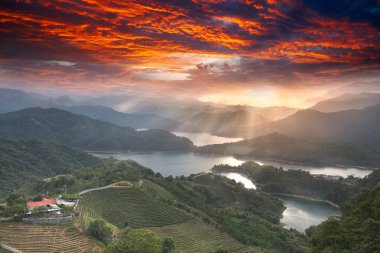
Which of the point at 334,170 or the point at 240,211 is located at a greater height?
the point at 240,211

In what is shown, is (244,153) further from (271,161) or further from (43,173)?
(43,173)

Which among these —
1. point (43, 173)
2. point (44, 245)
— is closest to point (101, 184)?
point (44, 245)

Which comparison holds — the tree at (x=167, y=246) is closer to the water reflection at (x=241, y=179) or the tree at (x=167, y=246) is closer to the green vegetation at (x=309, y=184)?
the green vegetation at (x=309, y=184)

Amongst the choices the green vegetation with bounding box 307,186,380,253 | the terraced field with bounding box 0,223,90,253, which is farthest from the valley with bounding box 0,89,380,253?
the green vegetation with bounding box 307,186,380,253

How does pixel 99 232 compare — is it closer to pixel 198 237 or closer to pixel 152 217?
pixel 152 217

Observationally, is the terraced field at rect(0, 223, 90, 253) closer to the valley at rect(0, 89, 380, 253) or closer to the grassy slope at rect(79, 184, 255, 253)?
the valley at rect(0, 89, 380, 253)

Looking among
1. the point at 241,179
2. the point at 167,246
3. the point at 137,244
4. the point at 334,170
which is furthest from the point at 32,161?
the point at 334,170
